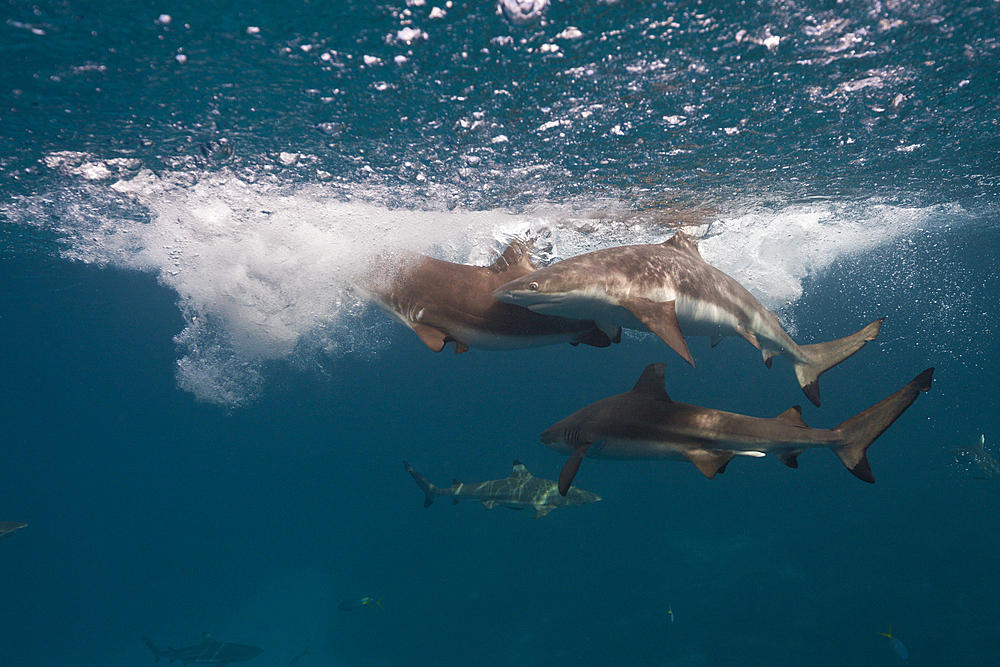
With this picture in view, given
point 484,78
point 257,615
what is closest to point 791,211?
point 484,78

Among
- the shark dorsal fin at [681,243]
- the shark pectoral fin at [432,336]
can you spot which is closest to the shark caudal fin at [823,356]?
the shark dorsal fin at [681,243]

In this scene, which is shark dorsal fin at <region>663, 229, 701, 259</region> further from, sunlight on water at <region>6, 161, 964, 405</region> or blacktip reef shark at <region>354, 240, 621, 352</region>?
sunlight on water at <region>6, 161, 964, 405</region>

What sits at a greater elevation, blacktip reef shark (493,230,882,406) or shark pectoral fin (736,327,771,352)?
blacktip reef shark (493,230,882,406)

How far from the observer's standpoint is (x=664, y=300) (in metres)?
3.62

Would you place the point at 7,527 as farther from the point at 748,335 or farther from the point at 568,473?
the point at 748,335

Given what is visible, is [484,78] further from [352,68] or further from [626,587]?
[626,587]

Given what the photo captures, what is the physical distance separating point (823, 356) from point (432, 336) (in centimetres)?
410

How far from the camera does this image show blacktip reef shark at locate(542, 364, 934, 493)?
347 centimetres

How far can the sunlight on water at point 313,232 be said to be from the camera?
12.8 m

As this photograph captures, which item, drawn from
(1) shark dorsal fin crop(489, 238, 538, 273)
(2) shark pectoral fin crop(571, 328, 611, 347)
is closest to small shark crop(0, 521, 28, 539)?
(1) shark dorsal fin crop(489, 238, 538, 273)

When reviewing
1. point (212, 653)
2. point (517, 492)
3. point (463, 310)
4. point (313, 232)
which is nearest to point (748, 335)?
point (463, 310)

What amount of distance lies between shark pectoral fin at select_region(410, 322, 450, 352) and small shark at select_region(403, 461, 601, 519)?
729 cm

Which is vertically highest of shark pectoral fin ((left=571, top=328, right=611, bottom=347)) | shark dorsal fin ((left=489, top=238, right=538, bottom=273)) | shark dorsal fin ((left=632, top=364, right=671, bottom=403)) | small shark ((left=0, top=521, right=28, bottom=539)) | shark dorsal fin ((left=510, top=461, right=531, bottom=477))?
shark dorsal fin ((left=489, top=238, right=538, bottom=273))

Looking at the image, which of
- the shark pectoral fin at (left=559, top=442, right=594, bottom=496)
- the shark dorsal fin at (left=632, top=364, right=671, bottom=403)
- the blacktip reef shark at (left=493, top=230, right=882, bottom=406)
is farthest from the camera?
the shark dorsal fin at (left=632, top=364, right=671, bottom=403)
